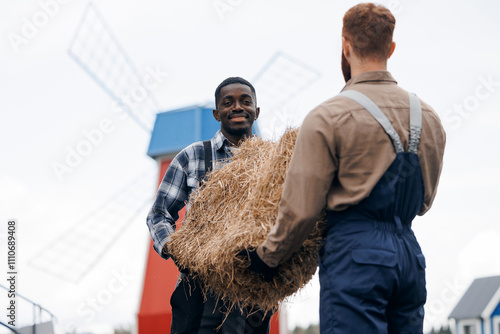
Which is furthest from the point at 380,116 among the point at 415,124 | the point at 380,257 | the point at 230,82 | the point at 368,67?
the point at 230,82

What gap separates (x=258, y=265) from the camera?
8.65 ft

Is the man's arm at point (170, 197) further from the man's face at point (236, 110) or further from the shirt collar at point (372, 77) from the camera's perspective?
the shirt collar at point (372, 77)

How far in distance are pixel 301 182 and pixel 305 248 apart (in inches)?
18.0

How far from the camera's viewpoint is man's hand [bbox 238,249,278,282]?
8.61 ft

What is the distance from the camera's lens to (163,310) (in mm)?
10406

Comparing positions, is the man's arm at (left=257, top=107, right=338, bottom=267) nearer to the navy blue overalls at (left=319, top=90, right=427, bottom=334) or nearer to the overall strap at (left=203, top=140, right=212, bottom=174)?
the navy blue overalls at (left=319, top=90, right=427, bottom=334)

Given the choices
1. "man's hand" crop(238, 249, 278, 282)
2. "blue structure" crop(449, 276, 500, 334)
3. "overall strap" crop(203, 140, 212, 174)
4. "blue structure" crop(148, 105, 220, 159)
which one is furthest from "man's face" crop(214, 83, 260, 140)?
"blue structure" crop(449, 276, 500, 334)

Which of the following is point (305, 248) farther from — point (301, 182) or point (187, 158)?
point (187, 158)

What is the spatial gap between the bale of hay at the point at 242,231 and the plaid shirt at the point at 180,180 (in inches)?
9.3

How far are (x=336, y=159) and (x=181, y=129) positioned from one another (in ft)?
31.9

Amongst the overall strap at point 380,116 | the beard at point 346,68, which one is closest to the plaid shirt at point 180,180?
the beard at point 346,68

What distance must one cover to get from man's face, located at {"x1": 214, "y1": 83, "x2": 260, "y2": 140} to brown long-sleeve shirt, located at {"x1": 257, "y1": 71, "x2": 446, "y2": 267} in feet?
3.96

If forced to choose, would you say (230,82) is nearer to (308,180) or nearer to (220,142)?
(220,142)

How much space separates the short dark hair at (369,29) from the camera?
8.37 ft
